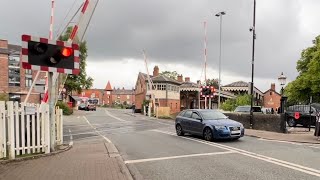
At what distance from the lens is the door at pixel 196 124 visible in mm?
18581

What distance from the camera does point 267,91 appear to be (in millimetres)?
84188

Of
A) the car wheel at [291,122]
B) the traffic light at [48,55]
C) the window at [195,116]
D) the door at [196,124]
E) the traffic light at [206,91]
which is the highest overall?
the traffic light at [48,55]

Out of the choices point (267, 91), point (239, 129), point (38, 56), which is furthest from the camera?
point (267, 91)

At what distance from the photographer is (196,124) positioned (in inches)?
746

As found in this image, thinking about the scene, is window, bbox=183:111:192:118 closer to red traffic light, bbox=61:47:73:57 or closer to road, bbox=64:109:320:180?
road, bbox=64:109:320:180

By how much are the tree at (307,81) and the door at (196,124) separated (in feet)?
87.6

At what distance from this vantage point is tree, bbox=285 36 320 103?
43.3m

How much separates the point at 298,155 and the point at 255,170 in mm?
3684

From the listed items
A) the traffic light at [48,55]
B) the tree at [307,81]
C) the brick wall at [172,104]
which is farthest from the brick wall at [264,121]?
the brick wall at [172,104]

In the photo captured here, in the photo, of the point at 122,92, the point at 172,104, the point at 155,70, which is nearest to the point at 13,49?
the point at 172,104

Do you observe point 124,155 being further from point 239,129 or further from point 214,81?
point 214,81

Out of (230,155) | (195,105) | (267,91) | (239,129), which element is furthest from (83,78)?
(230,155)

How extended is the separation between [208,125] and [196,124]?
48.7 inches

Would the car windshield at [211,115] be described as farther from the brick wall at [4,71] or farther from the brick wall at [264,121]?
the brick wall at [4,71]
